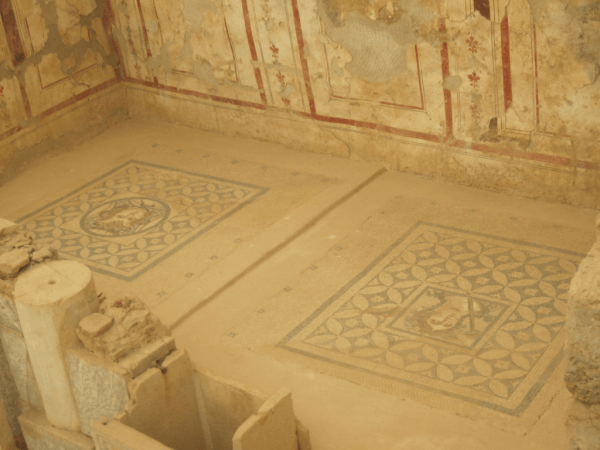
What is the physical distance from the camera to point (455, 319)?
358cm

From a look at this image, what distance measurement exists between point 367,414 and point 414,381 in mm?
233

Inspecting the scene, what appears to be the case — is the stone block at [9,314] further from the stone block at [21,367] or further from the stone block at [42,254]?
the stone block at [42,254]

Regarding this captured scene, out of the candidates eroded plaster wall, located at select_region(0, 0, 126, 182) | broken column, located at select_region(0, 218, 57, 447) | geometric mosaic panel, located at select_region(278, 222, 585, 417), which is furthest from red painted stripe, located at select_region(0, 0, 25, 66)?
geometric mosaic panel, located at select_region(278, 222, 585, 417)

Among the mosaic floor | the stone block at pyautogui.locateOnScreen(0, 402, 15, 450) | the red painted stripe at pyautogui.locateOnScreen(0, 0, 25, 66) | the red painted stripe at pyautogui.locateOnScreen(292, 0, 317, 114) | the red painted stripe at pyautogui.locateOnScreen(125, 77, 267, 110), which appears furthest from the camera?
the red painted stripe at pyautogui.locateOnScreen(125, 77, 267, 110)

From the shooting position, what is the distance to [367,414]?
317cm

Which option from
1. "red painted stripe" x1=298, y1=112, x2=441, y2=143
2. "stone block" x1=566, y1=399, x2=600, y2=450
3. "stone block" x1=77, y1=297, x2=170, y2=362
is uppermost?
"stone block" x1=566, y1=399, x2=600, y2=450

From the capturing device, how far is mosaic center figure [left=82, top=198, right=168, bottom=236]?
454 cm

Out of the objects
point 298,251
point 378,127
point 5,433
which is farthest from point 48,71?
point 5,433

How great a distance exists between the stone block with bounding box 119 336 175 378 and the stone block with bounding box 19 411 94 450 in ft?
1.33

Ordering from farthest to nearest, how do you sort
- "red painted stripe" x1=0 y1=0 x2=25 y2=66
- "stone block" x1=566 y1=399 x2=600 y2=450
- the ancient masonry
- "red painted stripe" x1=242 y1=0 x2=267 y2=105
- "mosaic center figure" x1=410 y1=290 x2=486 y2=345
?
"red painted stripe" x1=0 y1=0 x2=25 y2=66 → "red painted stripe" x1=242 y1=0 x2=267 y2=105 → "mosaic center figure" x1=410 y1=290 x2=486 y2=345 → the ancient masonry → "stone block" x1=566 y1=399 x2=600 y2=450

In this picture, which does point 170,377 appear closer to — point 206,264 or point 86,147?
point 206,264

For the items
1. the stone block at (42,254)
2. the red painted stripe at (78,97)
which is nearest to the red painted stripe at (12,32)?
the red painted stripe at (78,97)

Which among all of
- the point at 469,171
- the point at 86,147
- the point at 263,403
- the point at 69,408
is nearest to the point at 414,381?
the point at 263,403

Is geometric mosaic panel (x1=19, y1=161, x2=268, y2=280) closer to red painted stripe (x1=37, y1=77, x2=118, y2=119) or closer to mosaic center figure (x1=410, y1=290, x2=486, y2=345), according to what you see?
red painted stripe (x1=37, y1=77, x2=118, y2=119)
